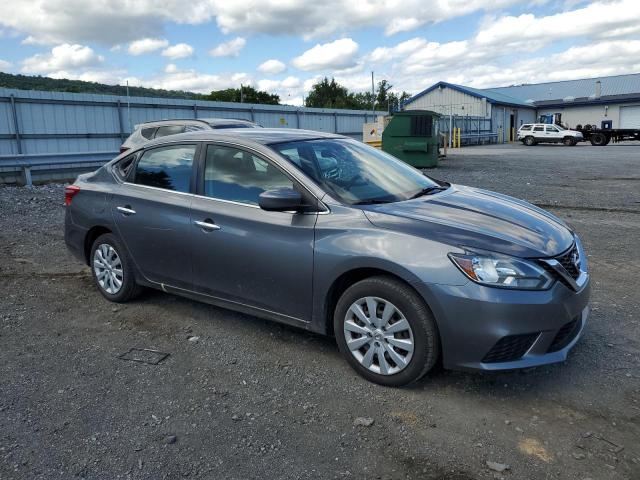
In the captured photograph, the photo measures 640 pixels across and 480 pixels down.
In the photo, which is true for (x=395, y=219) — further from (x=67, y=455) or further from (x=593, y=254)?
(x=593, y=254)

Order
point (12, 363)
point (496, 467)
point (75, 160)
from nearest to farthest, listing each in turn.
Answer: point (496, 467) → point (12, 363) → point (75, 160)

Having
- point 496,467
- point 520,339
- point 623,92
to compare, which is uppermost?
point 623,92

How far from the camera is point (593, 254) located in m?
6.79

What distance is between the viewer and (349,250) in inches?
141

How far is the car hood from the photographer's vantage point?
336cm

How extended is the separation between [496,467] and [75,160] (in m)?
14.6

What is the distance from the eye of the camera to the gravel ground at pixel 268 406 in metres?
2.83

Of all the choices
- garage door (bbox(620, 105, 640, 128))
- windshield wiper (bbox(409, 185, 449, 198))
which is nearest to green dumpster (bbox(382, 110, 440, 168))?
windshield wiper (bbox(409, 185, 449, 198))

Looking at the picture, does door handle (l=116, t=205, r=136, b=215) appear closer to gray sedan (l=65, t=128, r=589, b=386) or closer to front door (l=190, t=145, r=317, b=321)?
gray sedan (l=65, t=128, r=589, b=386)

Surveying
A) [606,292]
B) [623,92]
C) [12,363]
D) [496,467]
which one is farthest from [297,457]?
[623,92]

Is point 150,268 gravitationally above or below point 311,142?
below

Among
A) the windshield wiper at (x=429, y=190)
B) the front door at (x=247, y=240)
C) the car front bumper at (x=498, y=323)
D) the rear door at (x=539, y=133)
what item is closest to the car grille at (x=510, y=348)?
the car front bumper at (x=498, y=323)

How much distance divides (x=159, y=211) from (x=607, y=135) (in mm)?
43462

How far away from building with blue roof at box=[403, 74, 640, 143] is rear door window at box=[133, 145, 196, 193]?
4140 cm
